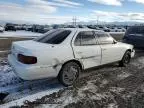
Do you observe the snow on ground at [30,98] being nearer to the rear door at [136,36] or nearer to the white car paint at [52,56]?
the white car paint at [52,56]

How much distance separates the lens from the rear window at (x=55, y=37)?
236 inches

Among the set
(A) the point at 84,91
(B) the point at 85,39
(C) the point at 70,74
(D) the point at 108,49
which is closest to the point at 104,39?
(D) the point at 108,49

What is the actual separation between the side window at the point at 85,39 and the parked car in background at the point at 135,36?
5794mm

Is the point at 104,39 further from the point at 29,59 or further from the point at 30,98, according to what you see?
the point at 30,98

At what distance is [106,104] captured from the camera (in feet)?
15.7

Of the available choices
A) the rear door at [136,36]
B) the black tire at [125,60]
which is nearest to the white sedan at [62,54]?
the black tire at [125,60]

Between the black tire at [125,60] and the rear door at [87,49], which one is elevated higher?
the rear door at [87,49]

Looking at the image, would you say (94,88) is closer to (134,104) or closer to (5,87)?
(134,104)

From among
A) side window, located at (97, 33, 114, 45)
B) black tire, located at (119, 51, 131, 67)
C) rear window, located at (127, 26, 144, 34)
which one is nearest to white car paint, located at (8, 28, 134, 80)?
side window, located at (97, 33, 114, 45)

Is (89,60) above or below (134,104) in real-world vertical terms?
above

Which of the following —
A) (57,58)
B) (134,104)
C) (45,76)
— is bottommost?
(134,104)

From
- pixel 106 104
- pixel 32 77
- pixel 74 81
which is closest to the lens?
pixel 106 104

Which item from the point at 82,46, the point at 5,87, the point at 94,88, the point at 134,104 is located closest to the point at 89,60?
the point at 82,46

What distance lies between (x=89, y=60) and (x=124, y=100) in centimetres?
181
